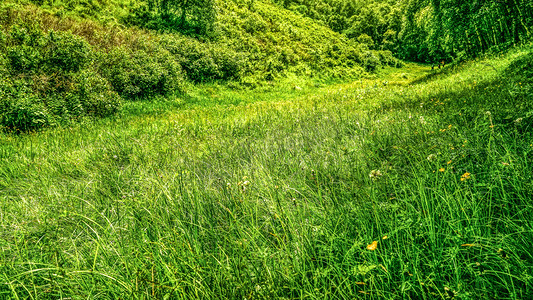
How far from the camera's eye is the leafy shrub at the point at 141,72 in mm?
11794

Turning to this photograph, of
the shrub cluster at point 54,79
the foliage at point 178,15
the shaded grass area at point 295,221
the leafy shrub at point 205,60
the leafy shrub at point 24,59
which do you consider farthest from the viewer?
the foliage at point 178,15

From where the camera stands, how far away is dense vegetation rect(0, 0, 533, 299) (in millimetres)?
1360

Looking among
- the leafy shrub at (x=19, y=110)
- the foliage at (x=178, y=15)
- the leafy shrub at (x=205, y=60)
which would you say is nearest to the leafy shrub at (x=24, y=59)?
the leafy shrub at (x=19, y=110)

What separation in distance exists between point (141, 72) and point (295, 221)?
43.3 feet

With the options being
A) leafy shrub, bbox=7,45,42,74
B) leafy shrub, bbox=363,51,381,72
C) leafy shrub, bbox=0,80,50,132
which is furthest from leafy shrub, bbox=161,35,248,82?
leafy shrub, bbox=363,51,381,72

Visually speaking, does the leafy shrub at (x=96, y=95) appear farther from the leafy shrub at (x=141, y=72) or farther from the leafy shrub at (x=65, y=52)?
the leafy shrub at (x=141, y=72)

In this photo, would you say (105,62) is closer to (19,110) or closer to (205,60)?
(19,110)

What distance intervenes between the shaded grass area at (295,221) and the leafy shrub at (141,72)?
8.12 metres

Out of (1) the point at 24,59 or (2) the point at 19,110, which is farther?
(1) the point at 24,59

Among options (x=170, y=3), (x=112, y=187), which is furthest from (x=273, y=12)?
(x=112, y=187)

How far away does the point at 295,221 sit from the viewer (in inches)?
70.6

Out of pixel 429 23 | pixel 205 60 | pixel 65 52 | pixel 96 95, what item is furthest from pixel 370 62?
pixel 65 52

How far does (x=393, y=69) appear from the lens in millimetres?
34031

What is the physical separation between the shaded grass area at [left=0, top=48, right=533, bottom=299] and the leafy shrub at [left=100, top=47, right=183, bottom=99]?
8.12 metres
